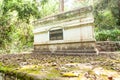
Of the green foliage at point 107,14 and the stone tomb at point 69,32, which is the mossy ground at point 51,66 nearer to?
the stone tomb at point 69,32

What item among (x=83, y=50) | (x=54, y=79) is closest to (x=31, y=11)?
(x=83, y=50)

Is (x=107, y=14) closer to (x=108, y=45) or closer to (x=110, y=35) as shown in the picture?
(x=110, y=35)

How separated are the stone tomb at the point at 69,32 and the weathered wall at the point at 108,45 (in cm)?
321

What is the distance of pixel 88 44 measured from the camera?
19.5 ft

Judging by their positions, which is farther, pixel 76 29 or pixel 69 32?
pixel 69 32

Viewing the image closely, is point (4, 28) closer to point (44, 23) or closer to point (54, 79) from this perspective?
point (44, 23)

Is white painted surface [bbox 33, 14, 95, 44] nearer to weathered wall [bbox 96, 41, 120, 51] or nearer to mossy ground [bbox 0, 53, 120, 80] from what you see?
mossy ground [bbox 0, 53, 120, 80]

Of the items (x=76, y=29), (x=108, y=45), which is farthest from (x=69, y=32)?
(x=108, y=45)

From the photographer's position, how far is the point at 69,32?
659 cm

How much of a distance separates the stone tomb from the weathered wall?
3.21m

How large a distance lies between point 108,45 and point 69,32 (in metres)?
3.86

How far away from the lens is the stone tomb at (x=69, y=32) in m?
5.95

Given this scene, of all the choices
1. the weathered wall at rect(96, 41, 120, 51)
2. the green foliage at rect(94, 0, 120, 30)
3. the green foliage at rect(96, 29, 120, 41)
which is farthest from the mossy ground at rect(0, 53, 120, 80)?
A: the green foliage at rect(94, 0, 120, 30)

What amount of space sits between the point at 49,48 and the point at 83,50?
213cm
